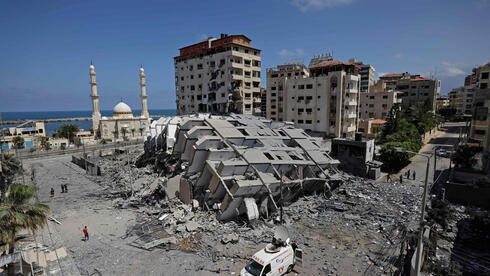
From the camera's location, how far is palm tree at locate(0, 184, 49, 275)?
35.0 feet

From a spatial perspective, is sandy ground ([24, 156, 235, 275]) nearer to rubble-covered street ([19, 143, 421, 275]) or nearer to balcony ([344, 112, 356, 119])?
rubble-covered street ([19, 143, 421, 275])

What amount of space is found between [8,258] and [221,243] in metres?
10.0

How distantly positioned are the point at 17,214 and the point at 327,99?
46519 mm

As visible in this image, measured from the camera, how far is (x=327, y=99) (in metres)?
48.4

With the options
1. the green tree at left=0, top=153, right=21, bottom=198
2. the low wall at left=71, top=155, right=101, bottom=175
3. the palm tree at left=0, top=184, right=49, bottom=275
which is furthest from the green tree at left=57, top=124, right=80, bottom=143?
the palm tree at left=0, top=184, right=49, bottom=275

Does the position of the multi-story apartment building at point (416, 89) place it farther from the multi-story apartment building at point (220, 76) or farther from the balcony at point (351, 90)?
the multi-story apartment building at point (220, 76)

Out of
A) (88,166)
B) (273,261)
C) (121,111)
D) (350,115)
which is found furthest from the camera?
(121,111)

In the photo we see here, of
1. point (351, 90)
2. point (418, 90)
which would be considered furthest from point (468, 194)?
point (418, 90)

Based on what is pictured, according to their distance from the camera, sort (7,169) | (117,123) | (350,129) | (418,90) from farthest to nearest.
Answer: (418,90)
(117,123)
(350,129)
(7,169)

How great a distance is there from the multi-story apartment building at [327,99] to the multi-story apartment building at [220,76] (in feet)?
32.7

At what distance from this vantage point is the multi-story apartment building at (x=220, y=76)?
183ft

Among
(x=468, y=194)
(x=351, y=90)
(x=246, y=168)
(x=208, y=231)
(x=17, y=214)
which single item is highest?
(x=351, y=90)

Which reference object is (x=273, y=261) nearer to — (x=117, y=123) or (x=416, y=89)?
(x=117, y=123)

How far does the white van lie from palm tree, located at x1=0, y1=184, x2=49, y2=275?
9808 millimetres
